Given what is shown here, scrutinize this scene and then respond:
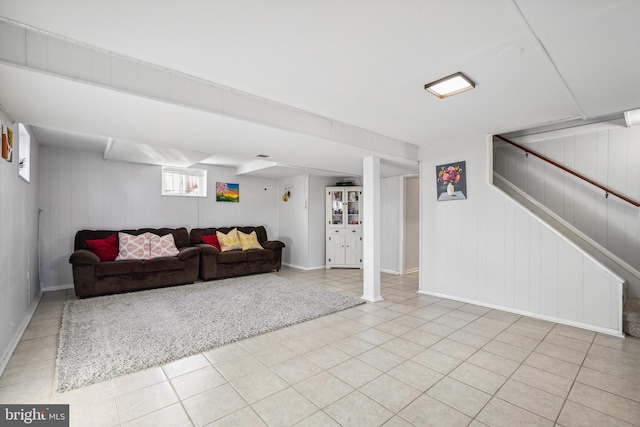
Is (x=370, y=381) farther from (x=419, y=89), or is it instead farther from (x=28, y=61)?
(x=28, y=61)

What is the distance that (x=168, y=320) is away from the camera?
3445 mm

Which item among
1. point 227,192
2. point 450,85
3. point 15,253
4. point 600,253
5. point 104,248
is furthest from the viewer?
point 227,192

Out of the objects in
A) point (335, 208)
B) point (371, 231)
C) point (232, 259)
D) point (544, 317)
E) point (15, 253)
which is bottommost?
point (544, 317)

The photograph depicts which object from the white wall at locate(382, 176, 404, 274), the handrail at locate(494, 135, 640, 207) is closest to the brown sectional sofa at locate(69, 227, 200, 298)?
the white wall at locate(382, 176, 404, 274)

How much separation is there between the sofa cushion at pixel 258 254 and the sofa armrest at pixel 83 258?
2.48m

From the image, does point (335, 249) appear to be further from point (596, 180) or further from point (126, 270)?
point (596, 180)

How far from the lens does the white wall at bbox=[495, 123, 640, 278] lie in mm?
3686

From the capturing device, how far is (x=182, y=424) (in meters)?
1.74

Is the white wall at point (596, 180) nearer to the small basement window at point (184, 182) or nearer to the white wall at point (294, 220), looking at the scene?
the white wall at point (294, 220)

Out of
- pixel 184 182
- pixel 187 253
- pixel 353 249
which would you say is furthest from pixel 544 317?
pixel 184 182

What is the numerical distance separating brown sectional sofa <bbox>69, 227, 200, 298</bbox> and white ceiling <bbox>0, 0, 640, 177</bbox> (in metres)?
2.32

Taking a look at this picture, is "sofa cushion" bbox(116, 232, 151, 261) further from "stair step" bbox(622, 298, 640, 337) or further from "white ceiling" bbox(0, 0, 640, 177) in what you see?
"stair step" bbox(622, 298, 640, 337)

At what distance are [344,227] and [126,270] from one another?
438 cm

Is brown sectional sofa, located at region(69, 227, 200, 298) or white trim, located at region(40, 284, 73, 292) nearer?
brown sectional sofa, located at region(69, 227, 200, 298)
